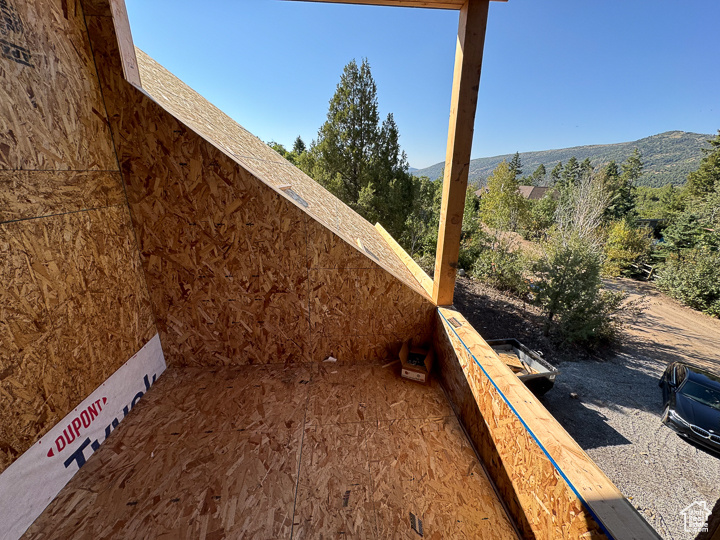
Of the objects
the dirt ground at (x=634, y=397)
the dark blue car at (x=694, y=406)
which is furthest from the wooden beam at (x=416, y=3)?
the dark blue car at (x=694, y=406)

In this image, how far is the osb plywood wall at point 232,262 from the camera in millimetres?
2438

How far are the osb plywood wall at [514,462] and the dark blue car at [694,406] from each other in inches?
251

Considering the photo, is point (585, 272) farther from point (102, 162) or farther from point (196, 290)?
point (102, 162)

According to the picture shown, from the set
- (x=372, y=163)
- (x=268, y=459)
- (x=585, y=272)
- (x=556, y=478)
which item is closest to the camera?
(x=556, y=478)

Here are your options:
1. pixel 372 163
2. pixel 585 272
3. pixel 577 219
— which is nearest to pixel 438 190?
pixel 372 163

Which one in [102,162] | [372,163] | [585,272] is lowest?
[585,272]

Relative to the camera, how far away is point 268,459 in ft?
6.87

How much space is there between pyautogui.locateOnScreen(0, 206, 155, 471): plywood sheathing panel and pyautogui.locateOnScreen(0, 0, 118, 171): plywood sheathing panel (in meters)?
0.43

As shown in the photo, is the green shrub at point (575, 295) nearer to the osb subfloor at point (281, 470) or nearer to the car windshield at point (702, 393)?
the car windshield at point (702, 393)

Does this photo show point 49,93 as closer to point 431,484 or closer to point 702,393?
point 431,484

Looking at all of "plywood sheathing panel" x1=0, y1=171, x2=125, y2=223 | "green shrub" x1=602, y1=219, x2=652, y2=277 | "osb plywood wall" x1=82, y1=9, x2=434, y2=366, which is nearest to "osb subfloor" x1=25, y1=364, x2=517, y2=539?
"osb plywood wall" x1=82, y1=9, x2=434, y2=366

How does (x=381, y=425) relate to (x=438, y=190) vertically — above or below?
below

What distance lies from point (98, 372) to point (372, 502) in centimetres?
235

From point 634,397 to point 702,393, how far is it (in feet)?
4.79
